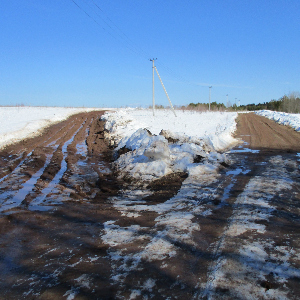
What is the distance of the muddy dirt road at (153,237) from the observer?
2576 mm

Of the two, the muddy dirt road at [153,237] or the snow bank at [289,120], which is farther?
the snow bank at [289,120]

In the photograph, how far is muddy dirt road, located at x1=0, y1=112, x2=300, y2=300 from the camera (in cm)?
258

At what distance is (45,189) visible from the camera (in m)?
6.23

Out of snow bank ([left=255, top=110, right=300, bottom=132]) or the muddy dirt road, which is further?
snow bank ([left=255, top=110, right=300, bottom=132])

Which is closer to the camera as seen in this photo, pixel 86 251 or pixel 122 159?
pixel 86 251

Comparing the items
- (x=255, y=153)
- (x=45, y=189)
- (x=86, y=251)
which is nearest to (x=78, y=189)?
(x=45, y=189)

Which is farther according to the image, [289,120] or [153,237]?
[289,120]

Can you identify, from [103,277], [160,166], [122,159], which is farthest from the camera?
[122,159]

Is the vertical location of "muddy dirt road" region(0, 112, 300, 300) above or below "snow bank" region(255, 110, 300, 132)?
below

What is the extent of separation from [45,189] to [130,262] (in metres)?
4.04

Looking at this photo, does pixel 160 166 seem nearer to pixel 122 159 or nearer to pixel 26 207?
pixel 122 159

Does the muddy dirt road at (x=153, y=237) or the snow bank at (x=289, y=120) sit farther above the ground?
the snow bank at (x=289, y=120)

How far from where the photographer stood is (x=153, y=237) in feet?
11.8

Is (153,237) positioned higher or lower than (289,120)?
lower
